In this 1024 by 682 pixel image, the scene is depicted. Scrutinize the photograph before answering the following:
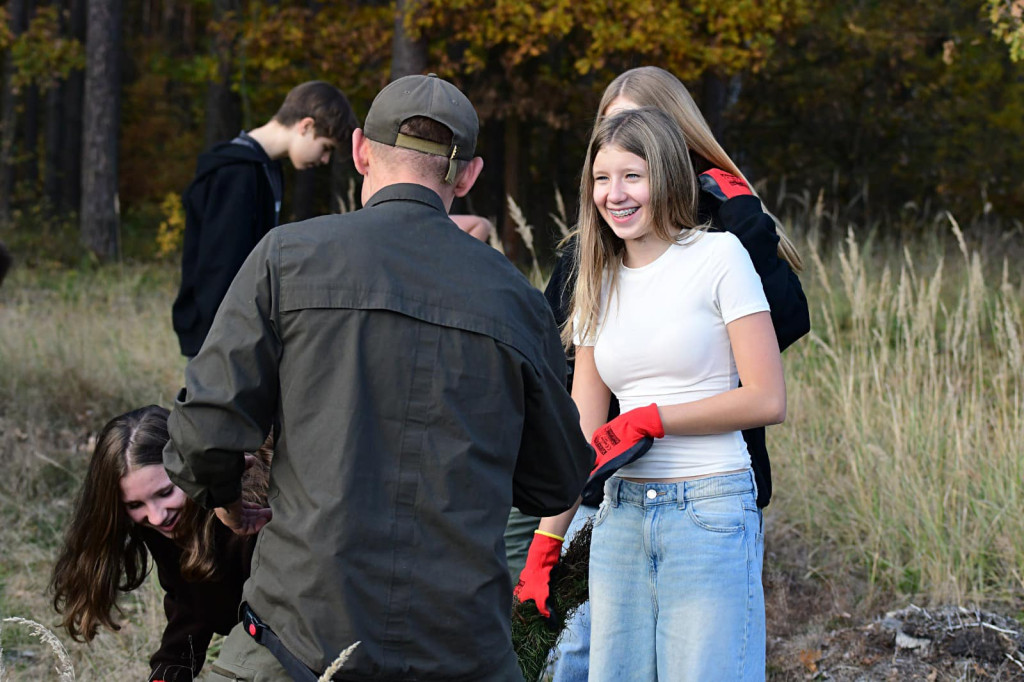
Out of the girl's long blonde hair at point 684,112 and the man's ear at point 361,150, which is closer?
the man's ear at point 361,150

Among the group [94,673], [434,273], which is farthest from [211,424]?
[94,673]

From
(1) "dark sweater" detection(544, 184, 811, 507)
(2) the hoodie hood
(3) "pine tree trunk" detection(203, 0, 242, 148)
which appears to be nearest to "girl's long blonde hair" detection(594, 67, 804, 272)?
(1) "dark sweater" detection(544, 184, 811, 507)

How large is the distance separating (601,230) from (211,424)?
3.75 feet

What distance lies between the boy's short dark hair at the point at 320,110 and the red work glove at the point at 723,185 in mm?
2040

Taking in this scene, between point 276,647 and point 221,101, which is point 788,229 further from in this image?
point 221,101

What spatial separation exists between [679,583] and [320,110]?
265 centimetres

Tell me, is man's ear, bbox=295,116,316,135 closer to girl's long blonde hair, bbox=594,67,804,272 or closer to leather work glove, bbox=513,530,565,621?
girl's long blonde hair, bbox=594,67,804,272

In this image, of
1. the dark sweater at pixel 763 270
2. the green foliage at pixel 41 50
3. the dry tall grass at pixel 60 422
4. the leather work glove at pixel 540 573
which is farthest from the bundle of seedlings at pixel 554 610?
the green foliage at pixel 41 50

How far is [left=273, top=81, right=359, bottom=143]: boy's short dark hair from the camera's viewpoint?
4.23m

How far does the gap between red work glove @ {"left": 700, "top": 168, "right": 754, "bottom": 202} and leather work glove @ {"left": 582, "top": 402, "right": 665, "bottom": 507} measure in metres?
0.56

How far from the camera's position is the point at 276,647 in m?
1.81

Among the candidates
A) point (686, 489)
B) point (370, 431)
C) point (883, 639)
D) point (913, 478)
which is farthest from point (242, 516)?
point (913, 478)

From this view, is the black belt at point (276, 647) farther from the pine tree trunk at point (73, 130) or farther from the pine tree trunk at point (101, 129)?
the pine tree trunk at point (73, 130)

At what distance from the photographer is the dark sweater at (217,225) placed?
4105 mm
